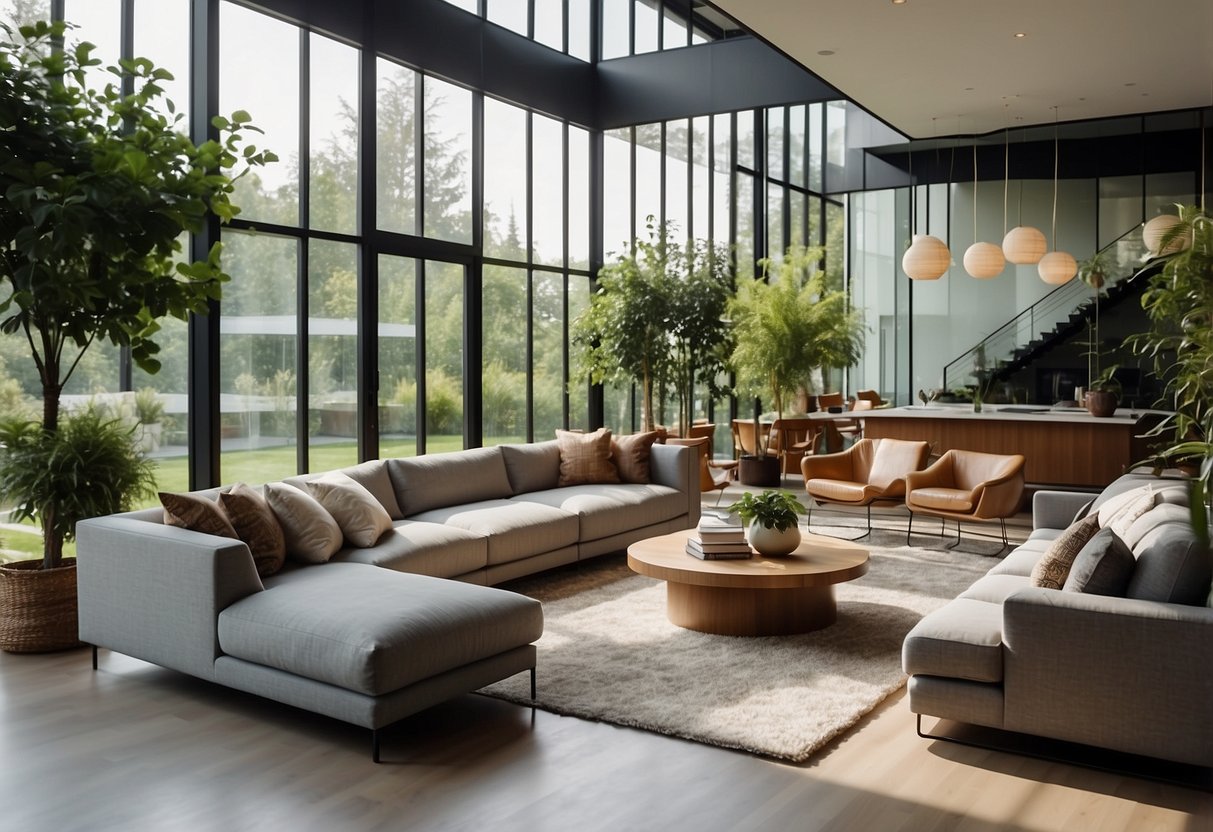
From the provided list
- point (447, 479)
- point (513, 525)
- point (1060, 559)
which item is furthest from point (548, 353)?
point (1060, 559)

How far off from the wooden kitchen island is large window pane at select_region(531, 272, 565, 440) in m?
3.14

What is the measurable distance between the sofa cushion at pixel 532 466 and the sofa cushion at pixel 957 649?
3853mm

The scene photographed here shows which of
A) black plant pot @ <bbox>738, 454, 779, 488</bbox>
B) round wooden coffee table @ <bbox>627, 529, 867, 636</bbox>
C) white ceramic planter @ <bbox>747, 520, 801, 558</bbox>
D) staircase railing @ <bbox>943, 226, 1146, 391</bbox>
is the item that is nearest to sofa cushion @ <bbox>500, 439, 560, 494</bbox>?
round wooden coffee table @ <bbox>627, 529, 867, 636</bbox>

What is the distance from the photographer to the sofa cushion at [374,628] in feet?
11.7

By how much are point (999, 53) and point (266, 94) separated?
17.6 ft

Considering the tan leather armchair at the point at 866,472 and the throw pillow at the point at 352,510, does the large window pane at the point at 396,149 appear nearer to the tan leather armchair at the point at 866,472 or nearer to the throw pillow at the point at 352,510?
the throw pillow at the point at 352,510

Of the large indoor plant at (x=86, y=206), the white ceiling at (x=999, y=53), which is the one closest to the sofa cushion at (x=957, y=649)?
the large indoor plant at (x=86, y=206)

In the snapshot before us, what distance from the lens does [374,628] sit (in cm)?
361

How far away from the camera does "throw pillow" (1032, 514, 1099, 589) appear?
13.1 feet

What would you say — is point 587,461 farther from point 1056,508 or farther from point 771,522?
point 1056,508

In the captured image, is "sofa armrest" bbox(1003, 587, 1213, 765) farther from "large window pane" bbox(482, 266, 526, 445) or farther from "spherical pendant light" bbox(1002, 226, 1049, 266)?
"spherical pendant light" bbox(1002, 226, 1049, 266)

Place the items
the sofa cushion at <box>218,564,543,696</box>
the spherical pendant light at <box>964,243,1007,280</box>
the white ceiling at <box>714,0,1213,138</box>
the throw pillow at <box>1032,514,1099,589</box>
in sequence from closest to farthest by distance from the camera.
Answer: the sofa cushion at <box>218,564,543,696</box>, the throw pillow at <box>1032,514,1099,589</box>, the white ceiling at <box>714,0,1213,138</box>, the spherical pendant light at <box>964,243,1007,280</box>

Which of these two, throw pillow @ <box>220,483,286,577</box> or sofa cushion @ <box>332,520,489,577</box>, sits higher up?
throw pillow @ <box>220,483,286,577</box>

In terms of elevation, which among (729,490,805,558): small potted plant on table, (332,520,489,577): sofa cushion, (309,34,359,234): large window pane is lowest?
(332,520,489,577): sofa cushion
